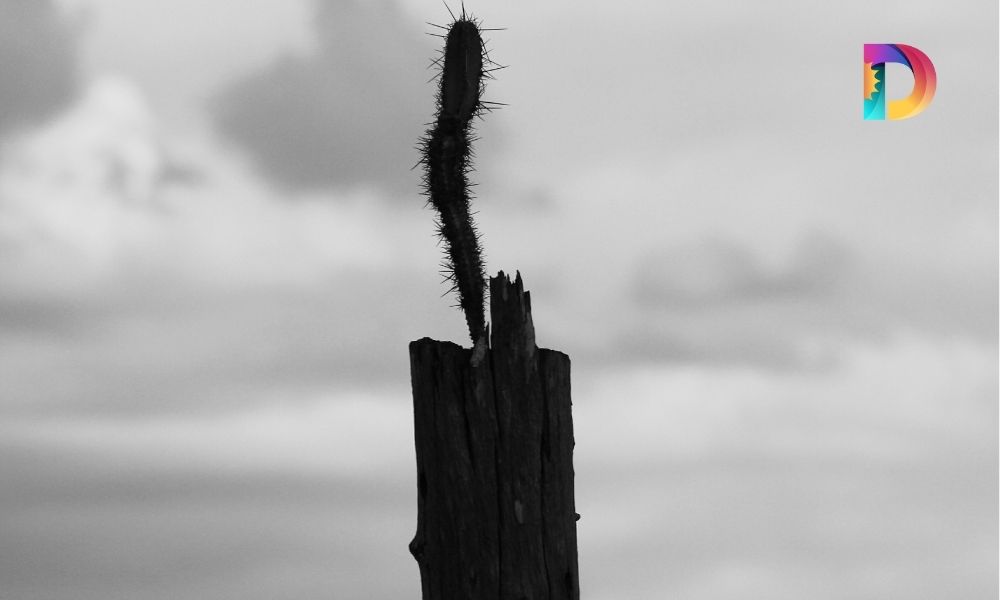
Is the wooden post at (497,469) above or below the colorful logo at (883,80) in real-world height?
below

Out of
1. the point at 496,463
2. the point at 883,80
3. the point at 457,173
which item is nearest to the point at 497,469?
the point at 496,463

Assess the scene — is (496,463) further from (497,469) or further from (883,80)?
(883,80)

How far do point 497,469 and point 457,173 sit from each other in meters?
1.91

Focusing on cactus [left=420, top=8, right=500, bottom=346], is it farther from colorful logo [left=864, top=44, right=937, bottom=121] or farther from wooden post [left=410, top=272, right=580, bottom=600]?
colorful logo [left=864, top=44, right=937, bottom=121]

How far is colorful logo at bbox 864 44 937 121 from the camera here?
1390 cm

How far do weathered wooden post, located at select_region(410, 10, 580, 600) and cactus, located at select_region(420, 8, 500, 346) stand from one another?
0.71 feet

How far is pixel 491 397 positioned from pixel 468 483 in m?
0.54

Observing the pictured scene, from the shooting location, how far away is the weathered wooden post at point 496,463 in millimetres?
7641

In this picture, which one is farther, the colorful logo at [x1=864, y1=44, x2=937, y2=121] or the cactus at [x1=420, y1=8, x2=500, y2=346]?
the colorful logo at [x1=864, y1=44, x2=937, y2=121]

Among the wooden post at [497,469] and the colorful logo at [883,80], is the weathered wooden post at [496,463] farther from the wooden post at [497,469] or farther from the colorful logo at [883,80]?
the colorful logo at [883,80]

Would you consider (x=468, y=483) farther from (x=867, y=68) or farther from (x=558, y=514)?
(x=867, y=68)

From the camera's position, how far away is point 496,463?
25.2 feet

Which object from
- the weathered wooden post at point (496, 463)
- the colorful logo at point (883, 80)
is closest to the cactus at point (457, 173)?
the weathered wooden post at point (496, 463)

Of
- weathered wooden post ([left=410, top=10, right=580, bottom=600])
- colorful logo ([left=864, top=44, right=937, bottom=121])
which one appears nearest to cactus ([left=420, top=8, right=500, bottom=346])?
weathered wooden post ([left=410, top=10, right=580, bottom=600])
